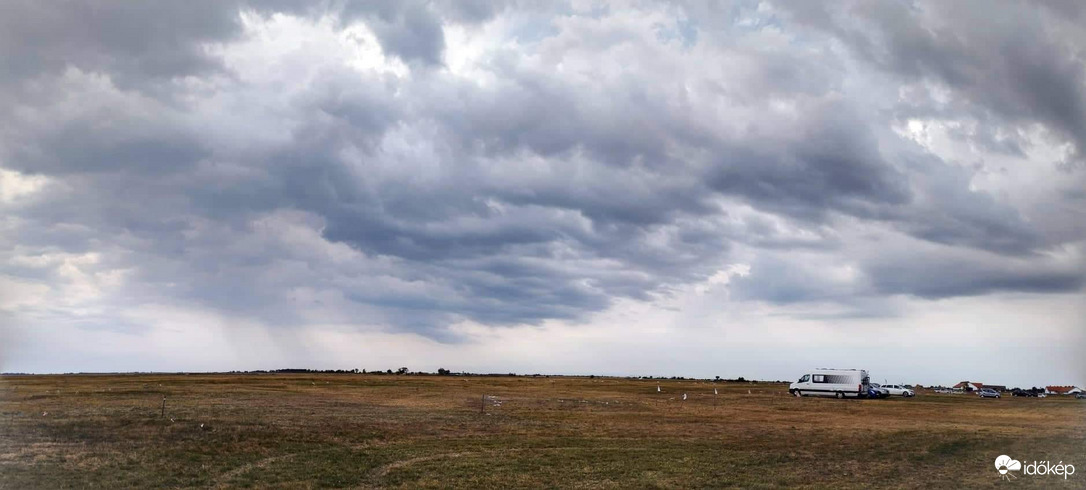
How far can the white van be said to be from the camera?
81.4 metres

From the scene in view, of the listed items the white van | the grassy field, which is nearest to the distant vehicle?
the white van

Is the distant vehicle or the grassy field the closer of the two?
the grassy field

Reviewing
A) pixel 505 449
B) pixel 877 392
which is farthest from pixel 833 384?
pixel 505 449

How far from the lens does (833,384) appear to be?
83125mm

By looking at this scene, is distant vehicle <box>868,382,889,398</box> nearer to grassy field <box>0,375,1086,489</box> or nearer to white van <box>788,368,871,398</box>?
white van <box>788,368,871,398</box>

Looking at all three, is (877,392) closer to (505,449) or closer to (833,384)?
(833,384)

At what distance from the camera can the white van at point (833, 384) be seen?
267 ft

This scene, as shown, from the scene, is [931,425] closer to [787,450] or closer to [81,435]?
[787,450]

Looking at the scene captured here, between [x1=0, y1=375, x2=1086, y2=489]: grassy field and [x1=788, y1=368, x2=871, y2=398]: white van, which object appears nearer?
[x1=0, y1=375, x2=1086, y2=489]: grassy field

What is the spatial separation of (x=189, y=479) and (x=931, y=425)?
143ft

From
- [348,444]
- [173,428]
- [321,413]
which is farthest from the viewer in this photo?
[321,413]

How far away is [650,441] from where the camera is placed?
1569 inches

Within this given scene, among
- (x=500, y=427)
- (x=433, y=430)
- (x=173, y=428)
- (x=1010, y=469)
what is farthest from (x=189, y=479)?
(x=1010, y=469)

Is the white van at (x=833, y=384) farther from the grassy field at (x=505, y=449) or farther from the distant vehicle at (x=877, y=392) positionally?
the grassy field at (x=505, y=449)
